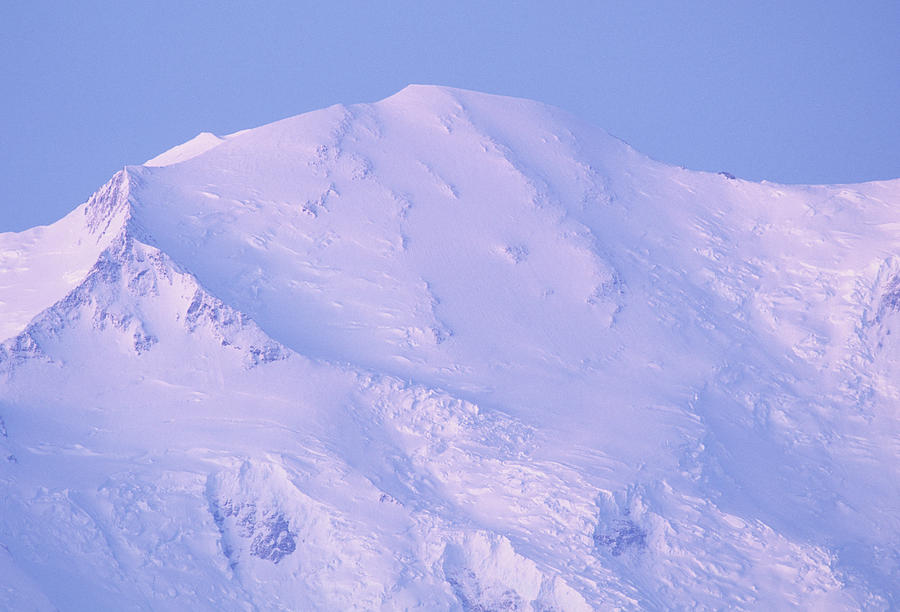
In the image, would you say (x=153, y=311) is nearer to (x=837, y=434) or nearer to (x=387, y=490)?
(x=387, y=490)

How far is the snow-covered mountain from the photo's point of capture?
116 meters

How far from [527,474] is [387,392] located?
48.6 feet

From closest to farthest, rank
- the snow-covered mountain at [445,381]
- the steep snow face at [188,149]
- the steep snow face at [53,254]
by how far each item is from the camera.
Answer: the snow-covered mountain at [445,381] < the steep snow face at [53,254] < the steep snow face at [188,149]

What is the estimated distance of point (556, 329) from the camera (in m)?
143

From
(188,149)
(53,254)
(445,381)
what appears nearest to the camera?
(445,381)

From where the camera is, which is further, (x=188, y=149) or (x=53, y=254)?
(x=188, y=149)

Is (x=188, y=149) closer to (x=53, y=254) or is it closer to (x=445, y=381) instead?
(x=53, y=254)

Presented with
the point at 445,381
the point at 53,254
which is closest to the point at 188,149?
the point at 53,254

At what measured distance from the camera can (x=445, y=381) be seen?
13300cm

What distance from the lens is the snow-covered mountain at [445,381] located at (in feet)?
380

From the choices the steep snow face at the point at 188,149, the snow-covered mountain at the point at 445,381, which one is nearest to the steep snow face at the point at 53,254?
the snow-covered mountain at the point at 445,381

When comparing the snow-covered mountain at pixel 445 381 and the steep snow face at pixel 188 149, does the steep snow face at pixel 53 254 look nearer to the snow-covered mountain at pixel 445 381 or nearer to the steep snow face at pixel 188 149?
the snow-covered mountain at pixel 445 381

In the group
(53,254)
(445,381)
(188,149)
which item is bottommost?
(53,254)

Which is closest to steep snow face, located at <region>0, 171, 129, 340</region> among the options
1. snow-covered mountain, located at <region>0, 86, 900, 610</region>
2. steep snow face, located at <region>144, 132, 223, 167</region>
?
snow-covered mountain, located at <region>0, 86, 900, 610</region>
